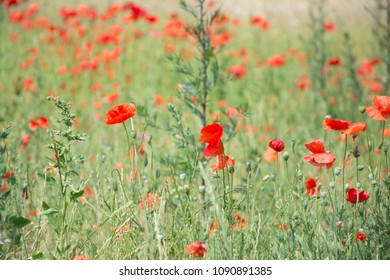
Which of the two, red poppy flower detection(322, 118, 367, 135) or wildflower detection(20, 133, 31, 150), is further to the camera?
wildflower detection(20, 133, 31, 150)

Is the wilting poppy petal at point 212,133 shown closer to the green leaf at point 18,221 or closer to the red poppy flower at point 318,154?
the red poppy flower at point 318,154

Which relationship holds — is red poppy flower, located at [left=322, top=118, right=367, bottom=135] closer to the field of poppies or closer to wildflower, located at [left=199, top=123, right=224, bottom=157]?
the field of poppies

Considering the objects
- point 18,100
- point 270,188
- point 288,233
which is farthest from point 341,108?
point 288,233

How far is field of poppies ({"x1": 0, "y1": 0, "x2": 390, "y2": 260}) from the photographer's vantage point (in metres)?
2.09

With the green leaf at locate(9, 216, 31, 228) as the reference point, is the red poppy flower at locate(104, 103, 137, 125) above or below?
above

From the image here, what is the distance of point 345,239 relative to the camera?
2.15m

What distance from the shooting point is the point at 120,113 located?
6.95ft

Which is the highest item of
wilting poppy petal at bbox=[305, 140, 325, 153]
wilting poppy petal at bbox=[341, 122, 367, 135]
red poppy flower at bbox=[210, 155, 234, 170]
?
wilting poppy petal at bbox=[341, 122, 367, 135]

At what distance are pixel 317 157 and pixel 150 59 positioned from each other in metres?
3.85

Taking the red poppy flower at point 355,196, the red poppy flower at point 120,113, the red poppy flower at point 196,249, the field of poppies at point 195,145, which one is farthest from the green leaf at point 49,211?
the red poppy flower at point 355,196

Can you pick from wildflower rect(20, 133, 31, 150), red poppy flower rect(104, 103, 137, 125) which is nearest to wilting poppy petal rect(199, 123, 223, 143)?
red poppy flower rect(104, 103, 137, 125)

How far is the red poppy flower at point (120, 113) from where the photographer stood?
209 cm
